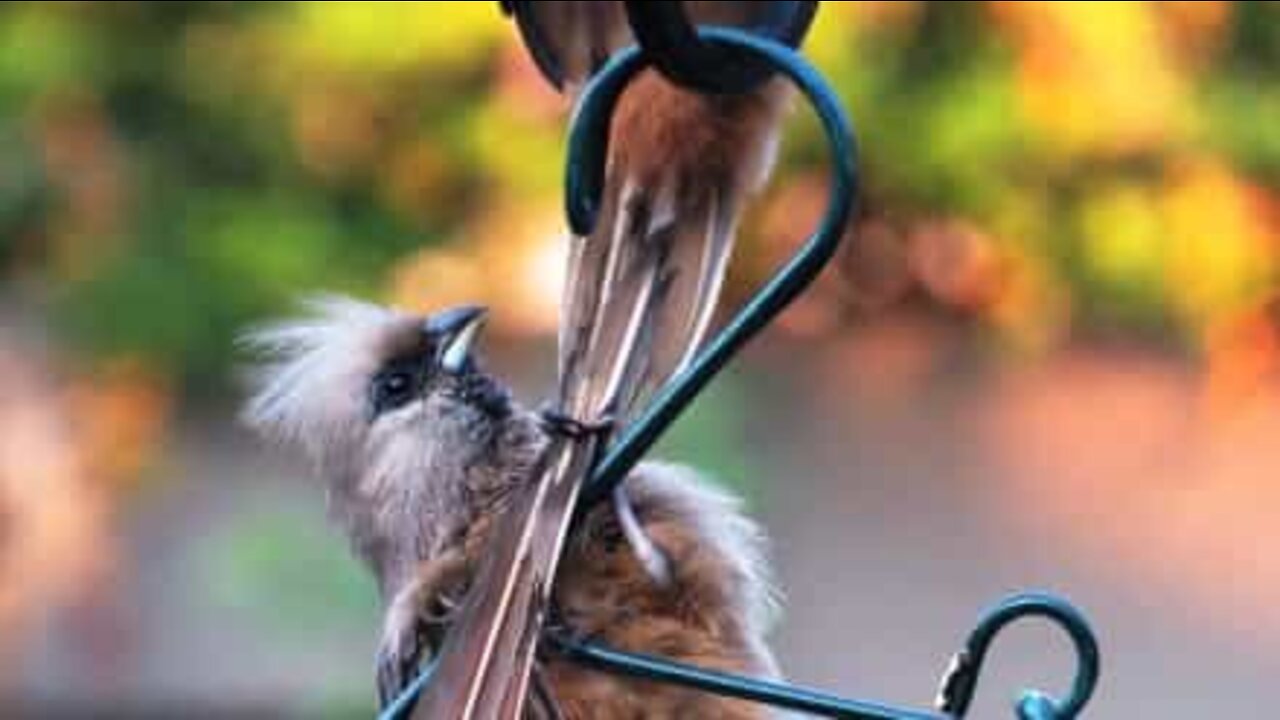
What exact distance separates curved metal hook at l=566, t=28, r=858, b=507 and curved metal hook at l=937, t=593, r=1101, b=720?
212mm

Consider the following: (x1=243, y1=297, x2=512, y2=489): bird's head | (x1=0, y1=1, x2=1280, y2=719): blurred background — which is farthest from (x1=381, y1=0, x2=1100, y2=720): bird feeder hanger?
(x1=0, y1=1, x2=1280, y2=719): blurred background

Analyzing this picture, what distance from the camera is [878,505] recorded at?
4.63 m

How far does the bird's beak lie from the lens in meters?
2.00

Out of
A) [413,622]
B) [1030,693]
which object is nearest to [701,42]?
[1030,693]

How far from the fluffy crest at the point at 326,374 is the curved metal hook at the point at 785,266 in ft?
1.67

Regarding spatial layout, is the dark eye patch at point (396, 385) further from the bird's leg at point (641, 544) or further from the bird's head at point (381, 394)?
the bird's leg at point (641, 544)

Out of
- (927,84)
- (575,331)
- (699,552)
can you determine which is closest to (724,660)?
(699,552)

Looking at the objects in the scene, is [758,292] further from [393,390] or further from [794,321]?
[794,321]

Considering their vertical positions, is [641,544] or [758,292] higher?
[758,292]

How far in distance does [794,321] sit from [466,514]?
2.69 m

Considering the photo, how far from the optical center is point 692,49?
1432mm

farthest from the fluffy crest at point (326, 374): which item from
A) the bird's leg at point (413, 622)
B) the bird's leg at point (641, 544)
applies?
the bird's leg at point (641, 544)

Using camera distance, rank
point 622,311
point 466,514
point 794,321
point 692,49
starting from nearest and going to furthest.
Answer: point 692,49 < point 622,311 < point 466,514 < point 794,321

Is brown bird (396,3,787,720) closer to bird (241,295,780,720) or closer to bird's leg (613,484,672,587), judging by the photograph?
bird (241,295,780,720)
